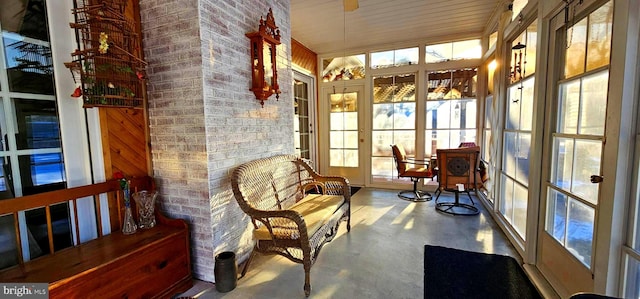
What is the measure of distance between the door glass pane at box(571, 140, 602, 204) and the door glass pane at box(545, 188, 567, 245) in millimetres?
185

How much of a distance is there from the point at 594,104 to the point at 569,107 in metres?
0.28

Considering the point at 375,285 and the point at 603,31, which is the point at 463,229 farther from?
the point at 603,31

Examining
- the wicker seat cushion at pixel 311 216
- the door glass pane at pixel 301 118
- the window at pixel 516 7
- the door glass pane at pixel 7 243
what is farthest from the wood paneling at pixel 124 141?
the window at pixel 516 7

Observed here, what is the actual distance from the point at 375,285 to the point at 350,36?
3573 millimetres

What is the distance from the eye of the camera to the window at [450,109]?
4246 mm

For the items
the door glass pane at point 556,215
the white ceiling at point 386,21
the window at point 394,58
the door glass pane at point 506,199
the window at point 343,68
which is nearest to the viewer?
the door glass pane at point 556,215

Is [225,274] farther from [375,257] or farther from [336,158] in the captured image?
[336,158]

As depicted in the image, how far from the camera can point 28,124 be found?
63.2 inches

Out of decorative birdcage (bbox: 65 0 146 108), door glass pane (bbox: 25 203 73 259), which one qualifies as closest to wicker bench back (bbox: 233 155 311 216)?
decorative birdcage (bbox: 65 0 146 108)

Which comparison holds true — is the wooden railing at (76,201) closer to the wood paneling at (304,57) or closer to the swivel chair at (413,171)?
the wood paneling at (304,57)

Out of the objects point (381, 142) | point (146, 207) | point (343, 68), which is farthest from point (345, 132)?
point (146, 207)

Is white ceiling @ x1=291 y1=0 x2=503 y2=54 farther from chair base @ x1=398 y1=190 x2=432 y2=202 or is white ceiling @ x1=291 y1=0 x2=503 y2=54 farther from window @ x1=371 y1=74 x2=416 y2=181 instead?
chair base @ x1=398 y1=190 x2=432 y2=202

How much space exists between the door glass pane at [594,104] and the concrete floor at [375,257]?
1405mm

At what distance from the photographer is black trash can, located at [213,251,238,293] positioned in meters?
1.91
